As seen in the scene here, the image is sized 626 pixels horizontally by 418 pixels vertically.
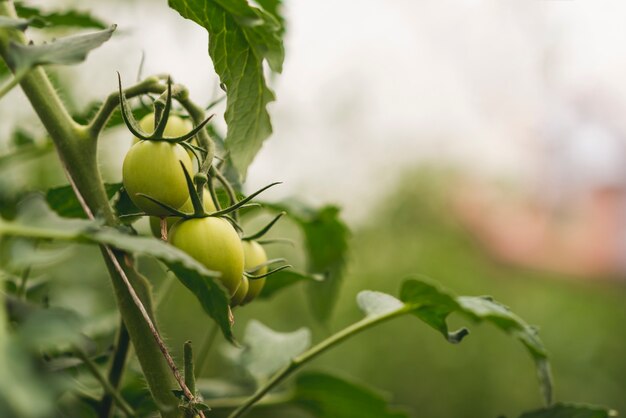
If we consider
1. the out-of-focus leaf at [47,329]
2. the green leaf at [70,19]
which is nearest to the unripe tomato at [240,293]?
the out-of-focus leaf at [47,329]

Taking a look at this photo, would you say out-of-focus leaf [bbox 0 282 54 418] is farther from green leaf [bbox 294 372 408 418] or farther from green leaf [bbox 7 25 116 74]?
green leaf [bbox 294 372 408 418]

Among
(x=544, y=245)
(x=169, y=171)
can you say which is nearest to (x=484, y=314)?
(x=169, y=171)

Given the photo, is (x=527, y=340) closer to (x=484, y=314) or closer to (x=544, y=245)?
(x=484, y=314)

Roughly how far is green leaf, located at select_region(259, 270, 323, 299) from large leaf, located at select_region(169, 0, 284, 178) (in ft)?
0.67

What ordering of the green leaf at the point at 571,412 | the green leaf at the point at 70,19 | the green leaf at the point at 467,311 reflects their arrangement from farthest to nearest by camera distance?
the green leaf at the point at 70,19 < the green leaf at the point at 571,412 < the green leaf at the point at 467,311

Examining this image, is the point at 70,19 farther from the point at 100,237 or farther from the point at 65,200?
the point at 100,237

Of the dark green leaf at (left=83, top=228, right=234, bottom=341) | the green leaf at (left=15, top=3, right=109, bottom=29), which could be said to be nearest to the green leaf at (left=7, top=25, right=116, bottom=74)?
the dark green leaf at (left=83, top=228, right=234, bottom=341)

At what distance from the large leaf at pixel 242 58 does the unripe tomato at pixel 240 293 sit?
0.28 ft

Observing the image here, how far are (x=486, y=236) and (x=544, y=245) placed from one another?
0.34 meters

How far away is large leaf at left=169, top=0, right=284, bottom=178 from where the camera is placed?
1.77 feet

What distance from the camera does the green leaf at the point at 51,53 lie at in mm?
438

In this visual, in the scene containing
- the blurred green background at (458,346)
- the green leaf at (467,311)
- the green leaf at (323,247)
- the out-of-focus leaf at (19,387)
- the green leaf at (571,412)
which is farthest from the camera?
the blurred green background at (458,346)

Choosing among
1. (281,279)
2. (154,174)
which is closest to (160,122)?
(154,174)

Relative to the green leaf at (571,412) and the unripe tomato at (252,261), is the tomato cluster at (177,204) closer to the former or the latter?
the unripe tomato at (252,261)
